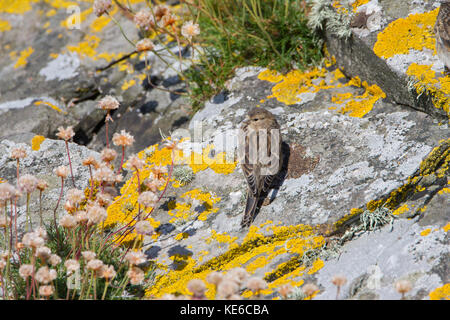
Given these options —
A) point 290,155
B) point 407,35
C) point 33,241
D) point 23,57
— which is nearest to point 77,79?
point 23,57

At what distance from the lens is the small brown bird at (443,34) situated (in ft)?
13.2

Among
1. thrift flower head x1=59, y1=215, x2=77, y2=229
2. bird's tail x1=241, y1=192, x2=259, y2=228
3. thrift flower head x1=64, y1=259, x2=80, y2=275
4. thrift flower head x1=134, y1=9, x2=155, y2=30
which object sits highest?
thrift flower head x1=134, y1=9, x2=155, y2=30

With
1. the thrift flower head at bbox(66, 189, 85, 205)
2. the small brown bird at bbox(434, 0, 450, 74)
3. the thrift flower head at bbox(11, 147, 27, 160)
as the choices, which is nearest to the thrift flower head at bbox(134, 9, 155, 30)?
the thrift flower head at bbox(11, 147, 27, 160)

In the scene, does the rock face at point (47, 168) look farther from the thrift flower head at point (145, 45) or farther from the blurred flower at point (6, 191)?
the thrift flower head at point (145, 45)

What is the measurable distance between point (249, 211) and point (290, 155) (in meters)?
0.89

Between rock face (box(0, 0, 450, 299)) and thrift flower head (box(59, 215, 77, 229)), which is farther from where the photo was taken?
rock face (box(0, 0, 450, 299))

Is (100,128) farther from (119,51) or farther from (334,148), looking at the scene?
(334,148)

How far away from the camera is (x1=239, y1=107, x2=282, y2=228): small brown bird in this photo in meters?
3.81

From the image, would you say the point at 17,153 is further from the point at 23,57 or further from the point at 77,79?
the point at 23,57

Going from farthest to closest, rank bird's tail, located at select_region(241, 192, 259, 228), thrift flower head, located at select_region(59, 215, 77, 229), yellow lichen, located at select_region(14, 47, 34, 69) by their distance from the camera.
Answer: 1. yellow lichen, located at select_region(14, 47, 34, 69)
2. bird's tail, located at select_region(241, 192, 259, 228)
3. thrift flower head, located at select_region(59, 215, 77, 229)

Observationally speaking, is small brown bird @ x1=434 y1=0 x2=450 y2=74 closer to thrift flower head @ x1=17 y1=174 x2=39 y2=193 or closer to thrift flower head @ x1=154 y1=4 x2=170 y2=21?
thrift flower head @ x1=154 y1=4 x2=170 y2=21

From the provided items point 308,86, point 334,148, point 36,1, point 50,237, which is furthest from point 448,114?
point 36,1

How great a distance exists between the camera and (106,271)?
2883 mm

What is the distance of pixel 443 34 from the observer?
13.3ft
